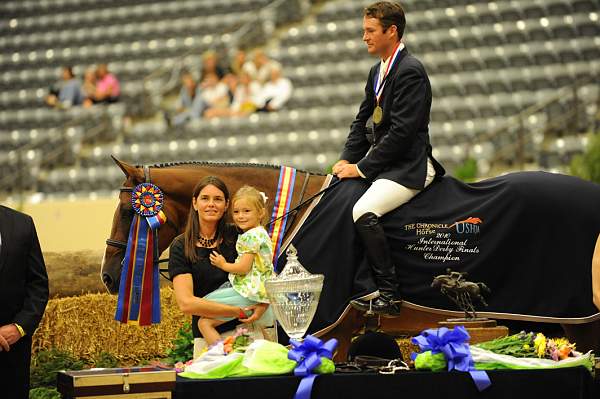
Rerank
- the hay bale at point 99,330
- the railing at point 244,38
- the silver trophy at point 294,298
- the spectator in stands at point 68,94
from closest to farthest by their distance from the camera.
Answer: the silver trophy at point 294,298
the hay bale at point 99,330
the railing at point 244,38
the spectator in stands at point 68,94

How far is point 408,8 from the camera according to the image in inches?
601

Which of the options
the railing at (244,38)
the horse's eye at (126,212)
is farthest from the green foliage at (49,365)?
the railing at (244,38)

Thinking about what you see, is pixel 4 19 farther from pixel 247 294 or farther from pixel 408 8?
pixel 247 294

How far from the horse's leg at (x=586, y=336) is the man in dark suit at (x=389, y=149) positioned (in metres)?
1.10

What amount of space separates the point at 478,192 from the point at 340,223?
0.86 m

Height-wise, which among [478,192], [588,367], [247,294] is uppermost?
[478,192]

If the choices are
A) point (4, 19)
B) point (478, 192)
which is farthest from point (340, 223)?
point (4, 19)

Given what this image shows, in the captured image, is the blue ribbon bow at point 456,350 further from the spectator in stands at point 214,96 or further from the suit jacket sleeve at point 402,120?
the spectator in stands at point 214,96

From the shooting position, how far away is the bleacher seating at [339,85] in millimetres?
13445

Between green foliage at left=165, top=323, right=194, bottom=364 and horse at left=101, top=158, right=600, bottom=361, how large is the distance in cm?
93

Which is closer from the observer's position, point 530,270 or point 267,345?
point 267,345

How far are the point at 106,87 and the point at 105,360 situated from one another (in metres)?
9.73

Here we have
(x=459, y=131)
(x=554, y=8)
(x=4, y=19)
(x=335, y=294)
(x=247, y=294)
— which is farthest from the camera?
(x=4, y=19)

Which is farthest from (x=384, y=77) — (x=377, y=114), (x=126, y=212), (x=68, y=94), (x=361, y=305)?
(x=68, y=94)
